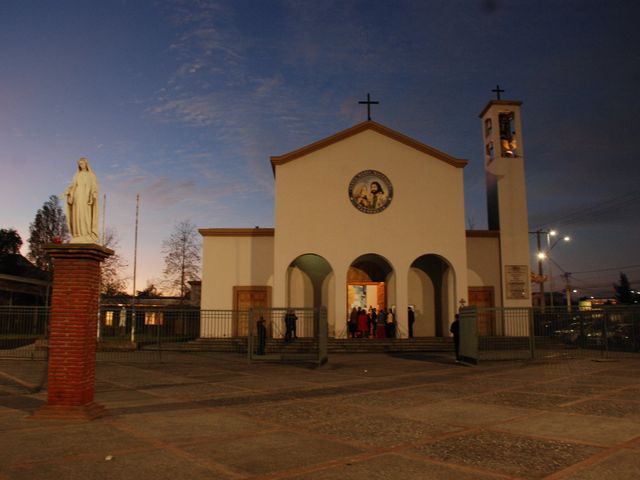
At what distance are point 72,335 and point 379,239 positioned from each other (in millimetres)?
18347

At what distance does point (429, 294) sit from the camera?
2775 centimetres

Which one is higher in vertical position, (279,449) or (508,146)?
(508,146)

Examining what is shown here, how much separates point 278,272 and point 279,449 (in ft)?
59.6

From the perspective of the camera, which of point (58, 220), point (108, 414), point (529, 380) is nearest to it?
point (108, 414)

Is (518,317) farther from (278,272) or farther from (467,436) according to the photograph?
(467,436)

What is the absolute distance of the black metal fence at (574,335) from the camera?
65.3ft

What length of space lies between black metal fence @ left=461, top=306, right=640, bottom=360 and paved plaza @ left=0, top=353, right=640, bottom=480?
212 inches

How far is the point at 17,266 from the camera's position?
50.2 m

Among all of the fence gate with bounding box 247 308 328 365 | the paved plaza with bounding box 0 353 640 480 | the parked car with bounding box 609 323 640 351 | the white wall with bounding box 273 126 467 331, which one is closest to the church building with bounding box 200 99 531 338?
the white wall with bounding box 273 126 467 331

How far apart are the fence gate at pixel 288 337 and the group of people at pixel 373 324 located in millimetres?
2165

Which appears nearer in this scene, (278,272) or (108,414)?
(108,414)

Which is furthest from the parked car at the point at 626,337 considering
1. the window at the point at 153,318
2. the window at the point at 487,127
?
the window at the point at 153,318

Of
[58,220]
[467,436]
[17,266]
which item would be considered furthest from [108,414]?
[58,220]

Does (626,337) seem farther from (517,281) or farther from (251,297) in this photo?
(251,297)
